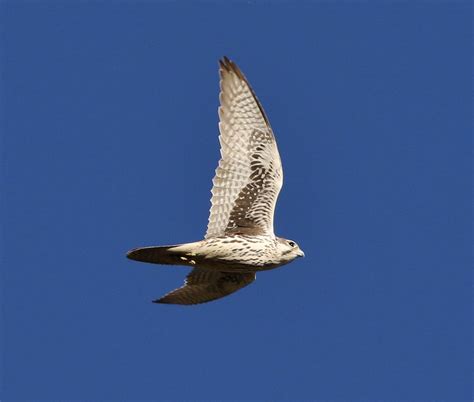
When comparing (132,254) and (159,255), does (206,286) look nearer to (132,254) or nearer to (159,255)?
(159,255)

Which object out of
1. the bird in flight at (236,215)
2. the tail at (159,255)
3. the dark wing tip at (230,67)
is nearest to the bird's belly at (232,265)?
the bird in flight at (236,215)

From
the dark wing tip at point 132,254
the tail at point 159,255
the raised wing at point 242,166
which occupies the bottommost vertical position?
the dark wing tip at point 132,254

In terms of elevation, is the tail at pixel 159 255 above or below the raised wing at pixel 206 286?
below

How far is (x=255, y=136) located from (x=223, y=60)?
48.6 inches

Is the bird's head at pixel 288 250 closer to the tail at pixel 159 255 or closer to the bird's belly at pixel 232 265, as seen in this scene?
the bird's belly at pixel 232 265

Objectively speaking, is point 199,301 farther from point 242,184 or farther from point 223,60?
point 223,60

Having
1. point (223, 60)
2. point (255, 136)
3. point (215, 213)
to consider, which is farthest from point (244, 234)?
point (223, 60)

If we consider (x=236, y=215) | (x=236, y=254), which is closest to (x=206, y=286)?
(x=236, y=215)

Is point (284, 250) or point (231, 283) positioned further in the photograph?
point (231, 283)

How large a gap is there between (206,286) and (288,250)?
195cm

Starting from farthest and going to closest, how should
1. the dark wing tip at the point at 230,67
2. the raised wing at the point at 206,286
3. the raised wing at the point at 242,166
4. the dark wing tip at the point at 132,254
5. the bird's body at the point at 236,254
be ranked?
the dark wing tip at the point at 230,67, the raised wing at the point at 206,286, the raised wing at the point at 242,166, the bird's body at the point at 236,254, the dark wing tip at the point at 132,254

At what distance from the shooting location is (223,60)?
14.0m

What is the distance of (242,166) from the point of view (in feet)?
44.8

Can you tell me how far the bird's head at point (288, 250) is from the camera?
1260 centimetres
